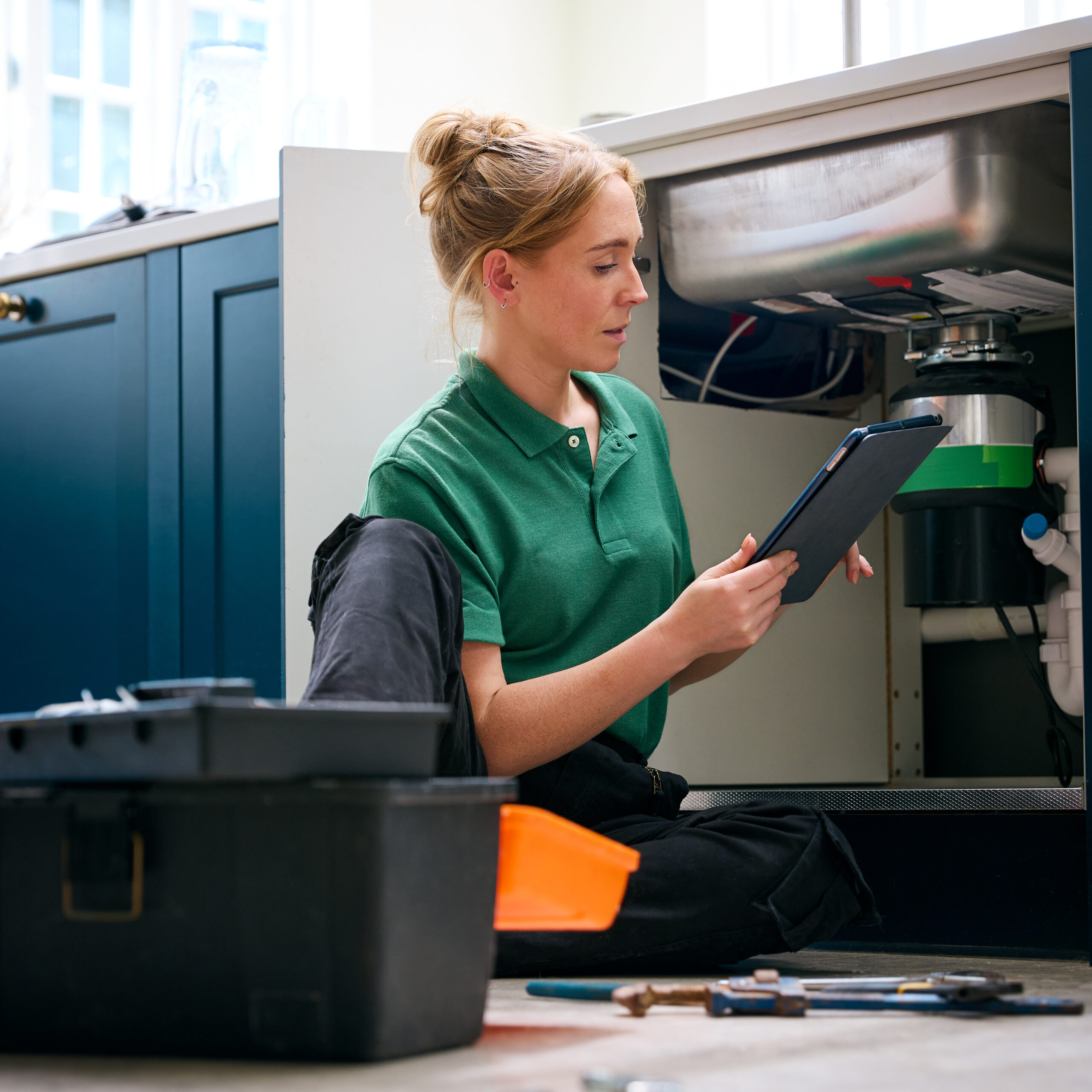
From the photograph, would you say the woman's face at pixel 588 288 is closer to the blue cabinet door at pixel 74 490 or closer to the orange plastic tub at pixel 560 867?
the orange plastic tub at pixel 560 867

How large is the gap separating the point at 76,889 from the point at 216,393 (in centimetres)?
120

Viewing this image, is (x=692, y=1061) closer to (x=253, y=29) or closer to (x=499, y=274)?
(x=499, y=274)

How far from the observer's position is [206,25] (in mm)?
3646

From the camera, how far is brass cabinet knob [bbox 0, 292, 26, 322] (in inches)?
83.4

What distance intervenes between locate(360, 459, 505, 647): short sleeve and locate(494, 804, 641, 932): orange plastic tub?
40 cm

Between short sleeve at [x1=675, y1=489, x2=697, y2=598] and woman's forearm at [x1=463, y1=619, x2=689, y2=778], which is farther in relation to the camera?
short sleeve at [x1=675, y1=489, x2=697, y2=598]

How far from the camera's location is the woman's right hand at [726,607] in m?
1.20

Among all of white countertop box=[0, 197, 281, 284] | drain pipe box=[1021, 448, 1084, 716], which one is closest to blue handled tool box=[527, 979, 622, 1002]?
drain pipe box=[1021, 448, 1084, 716]

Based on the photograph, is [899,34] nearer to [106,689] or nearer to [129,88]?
[129,88]

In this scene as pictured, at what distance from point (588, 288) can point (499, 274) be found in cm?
9

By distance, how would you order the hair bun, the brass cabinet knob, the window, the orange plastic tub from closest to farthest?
the orange plastic tub < the hair bun < the brass cabinet knob < the window

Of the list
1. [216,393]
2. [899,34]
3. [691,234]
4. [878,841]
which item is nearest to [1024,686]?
[878,841]

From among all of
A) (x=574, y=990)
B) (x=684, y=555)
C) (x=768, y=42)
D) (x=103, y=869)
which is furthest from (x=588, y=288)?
(x=768, y=42)

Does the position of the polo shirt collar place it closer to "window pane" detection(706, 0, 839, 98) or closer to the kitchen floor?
the kitchen floor
